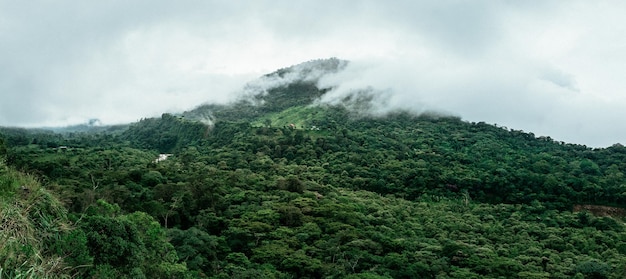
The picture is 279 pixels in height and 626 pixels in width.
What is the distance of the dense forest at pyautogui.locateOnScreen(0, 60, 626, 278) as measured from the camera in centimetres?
1928

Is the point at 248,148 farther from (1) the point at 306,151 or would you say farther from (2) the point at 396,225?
(2) the point at 396,225

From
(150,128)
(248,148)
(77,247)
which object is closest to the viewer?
(77,247)

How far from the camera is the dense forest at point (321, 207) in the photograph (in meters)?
19.3

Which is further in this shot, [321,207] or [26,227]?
[321,207]

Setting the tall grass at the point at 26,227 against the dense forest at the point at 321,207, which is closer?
the tall grass at the point at 26,227

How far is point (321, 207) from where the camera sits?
5472 centimetres

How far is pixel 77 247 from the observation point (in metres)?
16.0

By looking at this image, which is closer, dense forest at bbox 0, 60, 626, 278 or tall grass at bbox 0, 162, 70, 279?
tall grass at bbox 0, 162, 70, 279

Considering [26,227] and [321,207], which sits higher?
[26,227]

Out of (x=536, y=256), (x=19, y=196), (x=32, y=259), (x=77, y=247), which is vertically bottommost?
(x=536, y=256)

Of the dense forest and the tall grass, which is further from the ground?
the tall grass

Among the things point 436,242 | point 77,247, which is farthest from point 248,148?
point 77,247

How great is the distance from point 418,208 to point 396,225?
43.6 feet

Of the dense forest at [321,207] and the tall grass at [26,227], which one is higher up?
the tall grass at [26,227]
